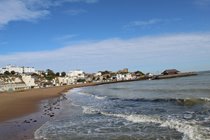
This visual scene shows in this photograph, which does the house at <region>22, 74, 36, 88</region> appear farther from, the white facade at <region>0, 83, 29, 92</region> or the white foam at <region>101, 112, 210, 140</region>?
the white foam at <region>101, 112, 210, 140</region>

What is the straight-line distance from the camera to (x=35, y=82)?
415 feet

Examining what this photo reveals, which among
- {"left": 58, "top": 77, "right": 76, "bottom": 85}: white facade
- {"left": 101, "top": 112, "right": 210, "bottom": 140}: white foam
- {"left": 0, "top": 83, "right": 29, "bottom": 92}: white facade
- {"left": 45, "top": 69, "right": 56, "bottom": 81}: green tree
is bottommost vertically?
{"left": 101, "top": 112, "right": 210, "bottom": 140}: white foam

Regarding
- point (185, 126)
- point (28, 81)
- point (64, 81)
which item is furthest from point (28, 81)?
point (185, 126)

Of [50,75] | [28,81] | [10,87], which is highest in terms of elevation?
[50,75]

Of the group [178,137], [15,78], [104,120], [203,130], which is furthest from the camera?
[15,78]

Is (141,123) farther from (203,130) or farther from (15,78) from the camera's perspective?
(15,78)

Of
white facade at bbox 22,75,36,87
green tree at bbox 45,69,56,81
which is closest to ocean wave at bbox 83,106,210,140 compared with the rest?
white facade at bbox 22,75,36,87

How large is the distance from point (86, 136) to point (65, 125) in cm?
392

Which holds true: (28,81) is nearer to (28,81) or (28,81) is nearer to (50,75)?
(28,81)

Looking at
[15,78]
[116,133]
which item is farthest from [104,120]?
[15,78]

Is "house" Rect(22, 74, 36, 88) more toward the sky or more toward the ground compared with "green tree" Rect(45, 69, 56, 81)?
more toward the ground

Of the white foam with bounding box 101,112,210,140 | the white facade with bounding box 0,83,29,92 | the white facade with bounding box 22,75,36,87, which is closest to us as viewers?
the white foam with bounding box 101,112,210,140

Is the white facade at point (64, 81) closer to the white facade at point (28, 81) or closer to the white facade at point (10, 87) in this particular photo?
the white facade at point (28, 81)

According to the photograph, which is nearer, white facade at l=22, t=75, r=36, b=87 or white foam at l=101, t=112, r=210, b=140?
white foam at l=101, t=112, r=210, b=140
